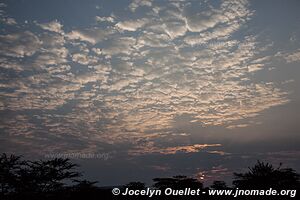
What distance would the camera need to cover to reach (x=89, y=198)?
86.8 ft

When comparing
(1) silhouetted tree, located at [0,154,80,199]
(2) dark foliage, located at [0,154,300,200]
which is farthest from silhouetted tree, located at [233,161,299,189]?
(1) silhouetted tree, located at [0,154,80,199]

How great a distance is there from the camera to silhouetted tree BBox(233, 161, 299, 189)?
24.8 m

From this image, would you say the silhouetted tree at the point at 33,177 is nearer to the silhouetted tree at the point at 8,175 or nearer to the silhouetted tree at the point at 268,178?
the silhouetted tree at the point at 8,175

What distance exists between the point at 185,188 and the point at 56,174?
1534cm

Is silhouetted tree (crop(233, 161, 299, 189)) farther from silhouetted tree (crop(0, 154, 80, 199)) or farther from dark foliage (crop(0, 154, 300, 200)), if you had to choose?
silhouetted tree (crop(0, 154, 80, 199))

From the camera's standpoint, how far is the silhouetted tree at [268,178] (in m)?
24.8

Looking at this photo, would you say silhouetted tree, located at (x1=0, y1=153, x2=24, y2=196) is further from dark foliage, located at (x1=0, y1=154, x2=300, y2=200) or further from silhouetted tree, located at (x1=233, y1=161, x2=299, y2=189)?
silhouetted tree, located at (x1=233, y1=161, x2=299, y2=189)

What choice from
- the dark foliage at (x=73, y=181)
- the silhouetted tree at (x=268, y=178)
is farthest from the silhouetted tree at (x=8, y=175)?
the silhouetted tree at (x=268, y=178)

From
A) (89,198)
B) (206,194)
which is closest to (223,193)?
(206,194)

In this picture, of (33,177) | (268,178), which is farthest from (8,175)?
(268,178)

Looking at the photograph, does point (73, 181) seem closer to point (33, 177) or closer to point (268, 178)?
point (33, 177)

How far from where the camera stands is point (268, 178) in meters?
25.2

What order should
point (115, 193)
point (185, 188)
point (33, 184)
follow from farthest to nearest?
point (33, 184)
point (185, 188)
point (115, 193)

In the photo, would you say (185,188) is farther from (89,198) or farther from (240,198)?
(89,198)
